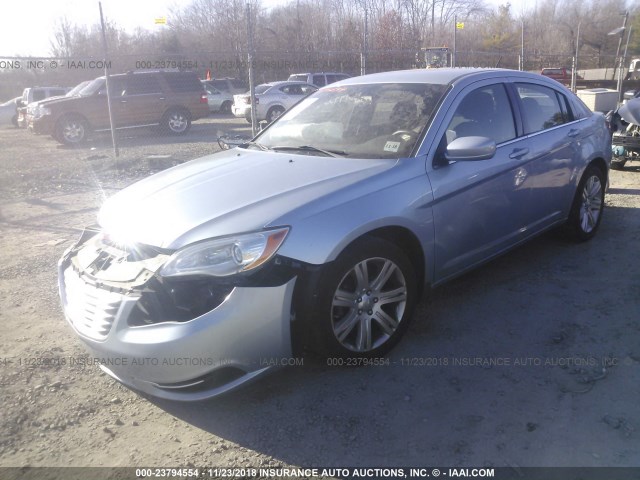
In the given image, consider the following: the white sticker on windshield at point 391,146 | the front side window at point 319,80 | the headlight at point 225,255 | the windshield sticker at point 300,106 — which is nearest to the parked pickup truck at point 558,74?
the front side window at point 319,80

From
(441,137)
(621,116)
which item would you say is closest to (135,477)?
(441,137)

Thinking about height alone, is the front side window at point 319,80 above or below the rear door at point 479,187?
above

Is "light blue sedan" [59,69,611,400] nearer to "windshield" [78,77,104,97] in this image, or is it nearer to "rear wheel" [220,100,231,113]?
"windshield" [78,77,104,97]

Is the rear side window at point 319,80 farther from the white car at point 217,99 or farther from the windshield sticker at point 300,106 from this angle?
the windshield sticker at point 300,106

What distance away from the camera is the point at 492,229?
4.11 m

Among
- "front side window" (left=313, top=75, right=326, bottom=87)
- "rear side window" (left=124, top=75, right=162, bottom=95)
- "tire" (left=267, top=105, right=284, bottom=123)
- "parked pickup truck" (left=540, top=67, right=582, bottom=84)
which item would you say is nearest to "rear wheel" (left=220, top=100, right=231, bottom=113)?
"front side window" (left=313, top=75, right=326, bottom=87)

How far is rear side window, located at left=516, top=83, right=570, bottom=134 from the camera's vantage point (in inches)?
181

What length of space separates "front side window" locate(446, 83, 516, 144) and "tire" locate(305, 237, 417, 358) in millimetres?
1047

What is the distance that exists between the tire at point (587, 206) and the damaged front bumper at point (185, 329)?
140 inches

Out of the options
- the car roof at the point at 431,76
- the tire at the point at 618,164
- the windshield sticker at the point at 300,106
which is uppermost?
the car roof at the point at 431,76

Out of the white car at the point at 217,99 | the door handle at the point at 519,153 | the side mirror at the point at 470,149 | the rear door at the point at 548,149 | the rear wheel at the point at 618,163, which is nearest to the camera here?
the side mirror at the point at 470,149

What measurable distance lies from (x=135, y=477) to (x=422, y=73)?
345 centimetres

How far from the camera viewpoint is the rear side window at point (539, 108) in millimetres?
4586

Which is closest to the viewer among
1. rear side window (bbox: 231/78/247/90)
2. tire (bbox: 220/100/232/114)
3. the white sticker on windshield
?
the white sticker on windshield
